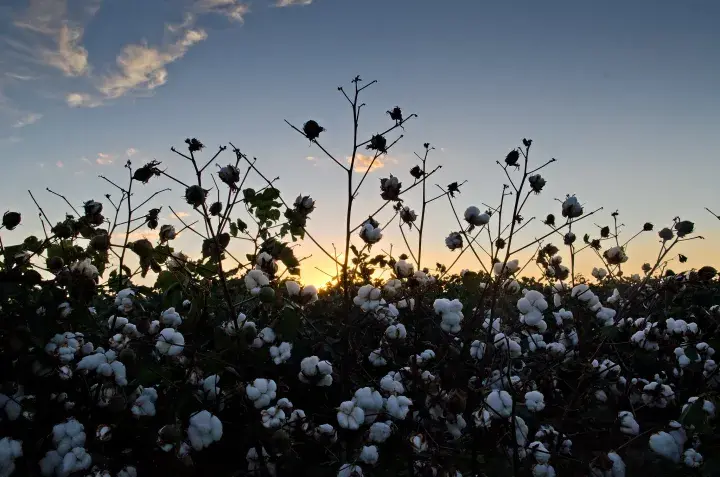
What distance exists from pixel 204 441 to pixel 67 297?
0.86m

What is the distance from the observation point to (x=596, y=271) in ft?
20.3

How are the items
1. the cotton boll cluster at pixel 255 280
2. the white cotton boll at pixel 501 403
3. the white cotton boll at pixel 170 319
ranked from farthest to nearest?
the cotton boll cluster at pixel 255 280
the white cotton boll at pixel 170 319
the white cotton boll at pixel 501 403

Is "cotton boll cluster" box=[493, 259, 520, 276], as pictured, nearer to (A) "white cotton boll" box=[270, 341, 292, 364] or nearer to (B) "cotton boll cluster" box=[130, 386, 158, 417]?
(A) "white cotton boll" box=[270, 341, 292, 364]

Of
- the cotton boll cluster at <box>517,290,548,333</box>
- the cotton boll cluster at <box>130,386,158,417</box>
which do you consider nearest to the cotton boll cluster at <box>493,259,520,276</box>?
the cotton boll cluster at <box>517,290,548,333</box>

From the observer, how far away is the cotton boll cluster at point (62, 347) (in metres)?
2.25

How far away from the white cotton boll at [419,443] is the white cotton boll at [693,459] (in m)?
0.96

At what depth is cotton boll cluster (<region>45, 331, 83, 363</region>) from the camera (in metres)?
2.25

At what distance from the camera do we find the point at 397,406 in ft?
7.54

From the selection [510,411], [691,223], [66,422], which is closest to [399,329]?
[510,411]

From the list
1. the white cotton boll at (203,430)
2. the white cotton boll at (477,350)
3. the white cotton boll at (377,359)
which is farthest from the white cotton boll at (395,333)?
the white cotton boll at (203,430)

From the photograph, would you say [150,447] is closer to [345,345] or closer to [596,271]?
[345,345]

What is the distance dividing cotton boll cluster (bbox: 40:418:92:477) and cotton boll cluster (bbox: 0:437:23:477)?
0.09m

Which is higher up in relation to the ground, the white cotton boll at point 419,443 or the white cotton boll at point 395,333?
the white cotton boll at point 395,333

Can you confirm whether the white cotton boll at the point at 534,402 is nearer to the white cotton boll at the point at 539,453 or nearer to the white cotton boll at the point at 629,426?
the white cotton boll at the point at 539,453
